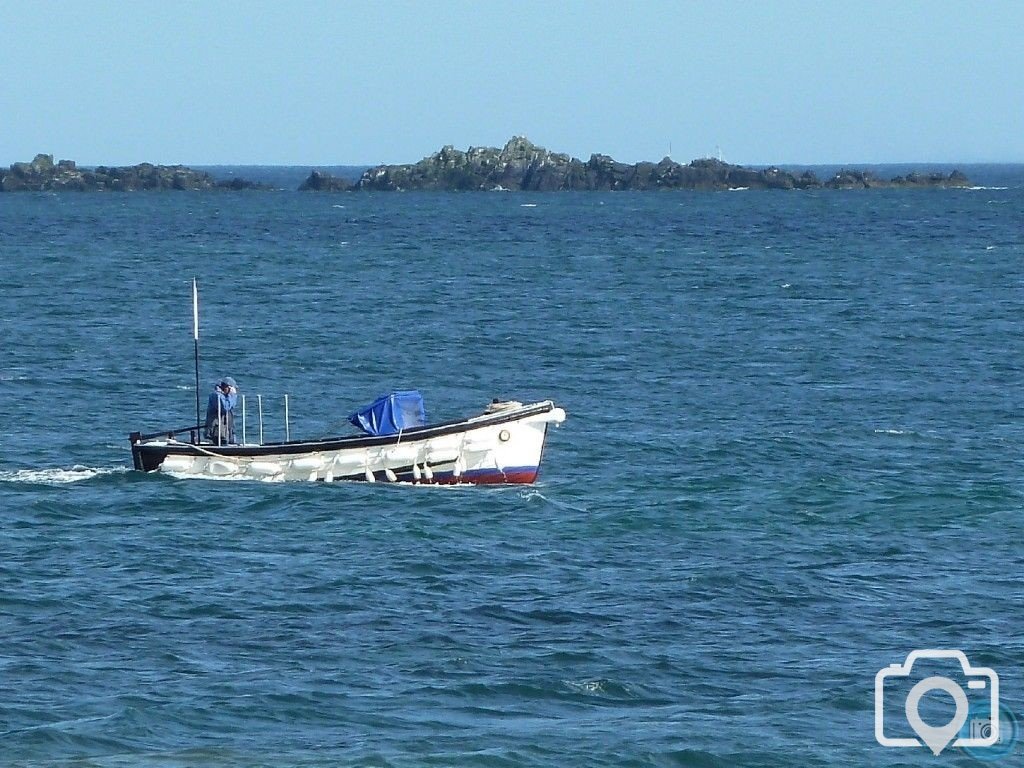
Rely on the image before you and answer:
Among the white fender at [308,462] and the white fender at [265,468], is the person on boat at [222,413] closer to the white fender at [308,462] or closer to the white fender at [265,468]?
the white fender at [265,468]

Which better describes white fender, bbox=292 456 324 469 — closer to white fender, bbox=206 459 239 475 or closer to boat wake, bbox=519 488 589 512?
white fender, bbox=206 459 239 475

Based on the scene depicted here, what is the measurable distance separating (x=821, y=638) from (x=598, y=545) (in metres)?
6.45

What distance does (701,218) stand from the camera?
487 feet

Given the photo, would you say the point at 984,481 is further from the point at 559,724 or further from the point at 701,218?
the point at 701,218

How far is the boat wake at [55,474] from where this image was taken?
35.0 m

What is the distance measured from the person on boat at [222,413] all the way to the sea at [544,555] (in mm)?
1323

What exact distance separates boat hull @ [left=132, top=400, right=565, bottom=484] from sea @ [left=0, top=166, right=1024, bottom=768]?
1.27 ft

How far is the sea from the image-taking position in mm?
20406

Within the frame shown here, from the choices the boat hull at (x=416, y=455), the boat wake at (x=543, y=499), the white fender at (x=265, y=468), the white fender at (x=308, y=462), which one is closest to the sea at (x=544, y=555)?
the boat wake at (x=543, y=499)

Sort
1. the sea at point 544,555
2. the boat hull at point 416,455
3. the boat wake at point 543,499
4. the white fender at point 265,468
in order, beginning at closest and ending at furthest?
the sea at point 544,555 < the boat wake at point 543,499 < the boat hull at point 416,455 < the white fender at point 265,468

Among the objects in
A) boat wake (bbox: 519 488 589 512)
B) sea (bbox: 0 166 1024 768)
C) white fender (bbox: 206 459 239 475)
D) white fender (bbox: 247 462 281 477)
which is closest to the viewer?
sea (bbox: 0 166 1024 768)

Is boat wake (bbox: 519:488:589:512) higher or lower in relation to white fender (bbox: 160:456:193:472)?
lower

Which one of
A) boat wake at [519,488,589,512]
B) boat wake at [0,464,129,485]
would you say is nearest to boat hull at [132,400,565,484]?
boat wake at [519,488,589,512]

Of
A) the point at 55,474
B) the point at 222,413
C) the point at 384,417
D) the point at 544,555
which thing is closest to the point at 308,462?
the point at 384,417
